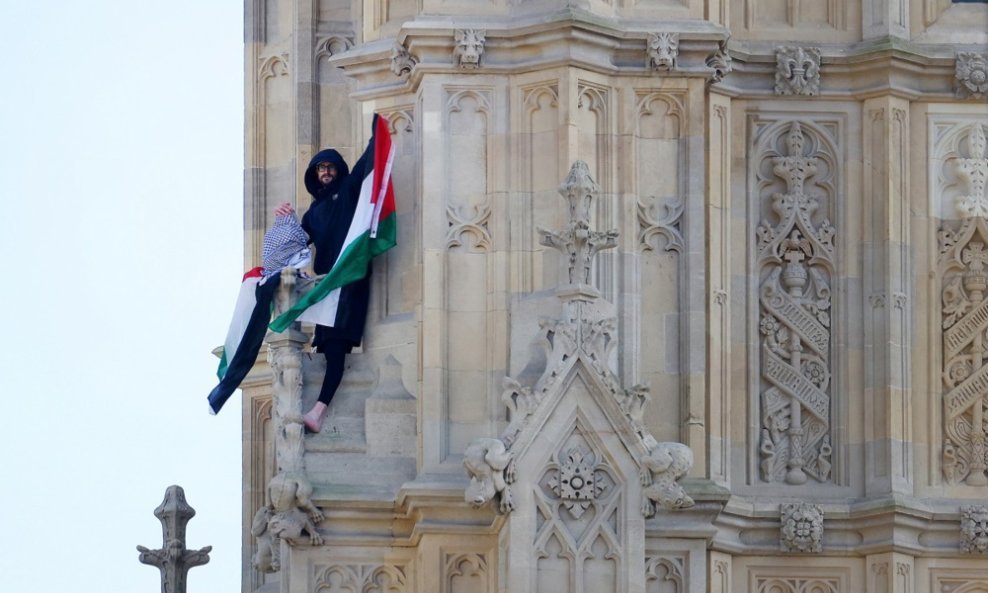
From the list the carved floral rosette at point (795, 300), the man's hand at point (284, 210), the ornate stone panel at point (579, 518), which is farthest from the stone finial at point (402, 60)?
the ornate stone panel at point (579, 518)

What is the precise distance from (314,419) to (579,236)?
262cm

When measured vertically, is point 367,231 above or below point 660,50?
below

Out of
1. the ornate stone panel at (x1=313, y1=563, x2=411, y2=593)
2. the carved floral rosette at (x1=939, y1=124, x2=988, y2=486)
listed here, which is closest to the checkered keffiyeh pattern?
the ornate stone panel at (x1=313, y1=563, x2=411, y2=593)

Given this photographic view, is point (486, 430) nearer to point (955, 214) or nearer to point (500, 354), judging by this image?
point (500, 354)

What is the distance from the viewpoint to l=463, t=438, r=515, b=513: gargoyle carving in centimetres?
3375

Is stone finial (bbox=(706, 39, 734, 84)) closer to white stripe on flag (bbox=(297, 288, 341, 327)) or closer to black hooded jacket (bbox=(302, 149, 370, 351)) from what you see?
black hooded jacket (bbox=(302, 149, 370, 351))

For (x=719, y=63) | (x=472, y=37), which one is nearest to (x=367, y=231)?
(x=472, y=37)

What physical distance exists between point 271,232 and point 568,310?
10.7ft

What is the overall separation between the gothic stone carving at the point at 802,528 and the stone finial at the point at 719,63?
133 inches

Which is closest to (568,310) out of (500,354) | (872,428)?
(500,354)

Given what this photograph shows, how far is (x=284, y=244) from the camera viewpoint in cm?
3628

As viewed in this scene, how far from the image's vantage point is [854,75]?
36.7m

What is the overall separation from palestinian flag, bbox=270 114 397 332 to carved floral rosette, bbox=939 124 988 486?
4429mm

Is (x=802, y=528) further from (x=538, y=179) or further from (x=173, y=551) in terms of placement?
(x=173, y=551)
